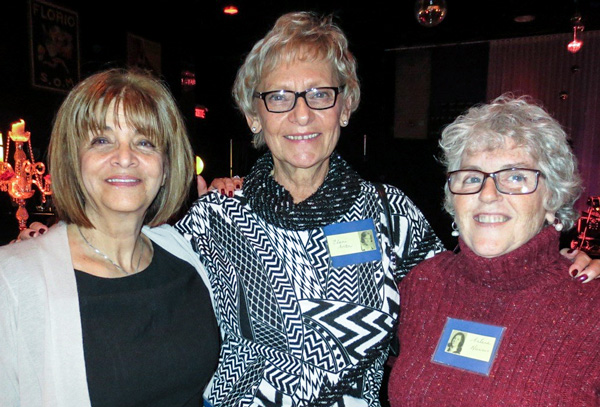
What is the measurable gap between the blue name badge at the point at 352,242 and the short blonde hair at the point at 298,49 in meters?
0.54

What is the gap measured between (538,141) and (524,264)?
387 mm

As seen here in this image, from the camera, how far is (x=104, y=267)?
1.49 meters

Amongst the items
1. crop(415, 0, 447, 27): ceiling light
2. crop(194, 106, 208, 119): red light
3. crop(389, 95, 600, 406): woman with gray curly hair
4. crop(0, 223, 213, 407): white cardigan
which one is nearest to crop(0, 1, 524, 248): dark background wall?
crop(194, 106, 208, 119): red light

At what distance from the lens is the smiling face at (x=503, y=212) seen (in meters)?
1.46

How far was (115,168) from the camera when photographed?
57.6 inches

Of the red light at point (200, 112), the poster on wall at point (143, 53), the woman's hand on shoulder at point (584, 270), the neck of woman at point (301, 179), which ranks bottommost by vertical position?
the woman's hand on shoulder at point (584, 270)

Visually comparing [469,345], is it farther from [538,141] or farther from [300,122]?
[300,122]

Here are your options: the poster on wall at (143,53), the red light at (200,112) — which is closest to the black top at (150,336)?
the poster on wall at (143,53)

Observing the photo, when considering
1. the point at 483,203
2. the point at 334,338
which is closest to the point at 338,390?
the point at 334,338

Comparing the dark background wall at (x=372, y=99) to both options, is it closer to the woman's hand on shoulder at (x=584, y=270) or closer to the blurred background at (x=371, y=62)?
the blurred background at (x=371, y=62)

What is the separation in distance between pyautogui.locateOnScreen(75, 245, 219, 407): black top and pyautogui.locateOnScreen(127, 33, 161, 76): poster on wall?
580cm

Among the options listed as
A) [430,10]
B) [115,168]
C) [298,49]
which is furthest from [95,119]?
[430,10]

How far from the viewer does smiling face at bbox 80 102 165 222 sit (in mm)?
1459

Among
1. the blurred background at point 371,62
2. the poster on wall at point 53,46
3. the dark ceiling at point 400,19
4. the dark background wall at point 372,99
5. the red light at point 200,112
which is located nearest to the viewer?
the poster on wall at point 53,46
